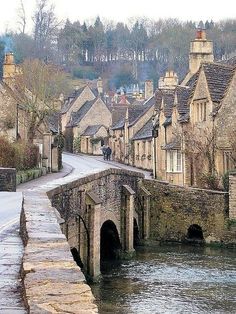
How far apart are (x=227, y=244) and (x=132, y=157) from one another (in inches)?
1285

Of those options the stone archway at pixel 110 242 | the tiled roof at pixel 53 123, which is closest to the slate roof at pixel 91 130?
the tiled roof at pixel 53 123

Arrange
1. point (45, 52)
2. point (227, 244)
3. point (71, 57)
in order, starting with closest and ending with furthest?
point (227, 244) < point (45, 52) < point (71, 57)

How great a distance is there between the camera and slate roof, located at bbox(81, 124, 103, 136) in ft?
307

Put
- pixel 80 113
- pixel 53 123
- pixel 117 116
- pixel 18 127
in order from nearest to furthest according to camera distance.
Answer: pixel 18 127, pixel 53 123, pixel 117 116, pixel 80 113

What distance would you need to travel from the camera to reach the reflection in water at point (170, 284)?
80.9 feet

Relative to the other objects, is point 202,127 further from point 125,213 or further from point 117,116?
point 117,116

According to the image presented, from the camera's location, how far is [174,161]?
49812 mm

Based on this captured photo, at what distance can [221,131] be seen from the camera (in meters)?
43.3

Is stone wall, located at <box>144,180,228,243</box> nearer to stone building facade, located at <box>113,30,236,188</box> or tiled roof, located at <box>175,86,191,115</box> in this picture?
stone building facade, located at <box>113,30,236,188</box>

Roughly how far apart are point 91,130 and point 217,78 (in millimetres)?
51026

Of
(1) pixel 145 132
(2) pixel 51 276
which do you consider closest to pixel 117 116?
(1) pixel 145 132

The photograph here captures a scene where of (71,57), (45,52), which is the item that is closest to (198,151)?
(45,52)

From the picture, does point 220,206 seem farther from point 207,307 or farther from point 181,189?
point 207,307

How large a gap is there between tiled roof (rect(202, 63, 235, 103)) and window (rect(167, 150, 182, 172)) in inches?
231
